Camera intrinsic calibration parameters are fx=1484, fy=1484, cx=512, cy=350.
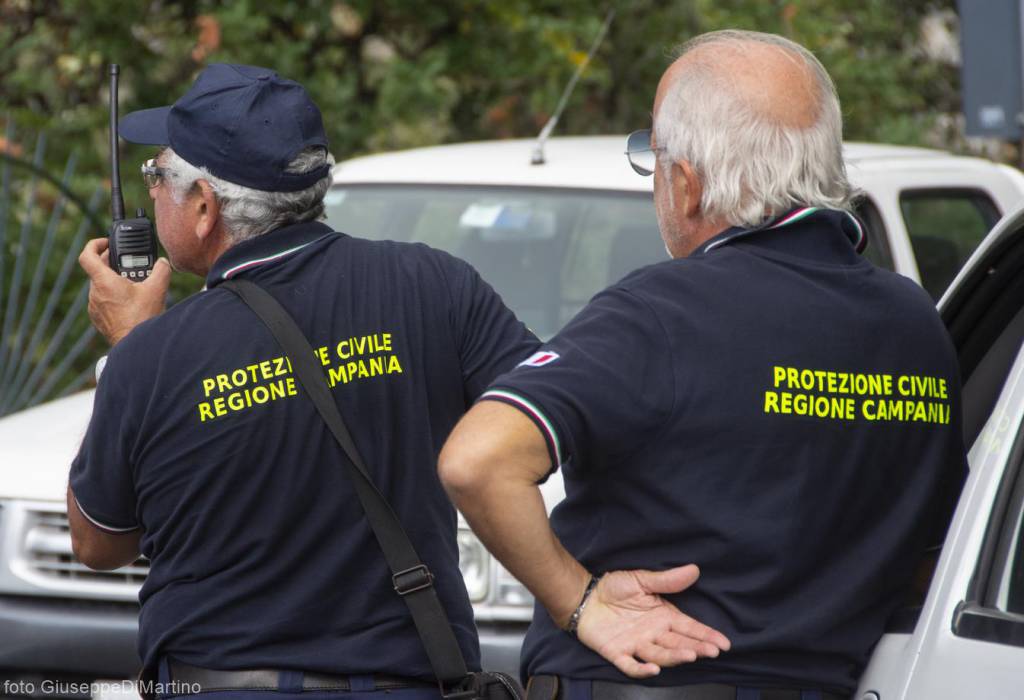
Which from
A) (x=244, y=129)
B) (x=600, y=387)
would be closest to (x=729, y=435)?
(x=600, y=387)

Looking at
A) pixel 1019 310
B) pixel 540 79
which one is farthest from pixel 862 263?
pixel 540 79

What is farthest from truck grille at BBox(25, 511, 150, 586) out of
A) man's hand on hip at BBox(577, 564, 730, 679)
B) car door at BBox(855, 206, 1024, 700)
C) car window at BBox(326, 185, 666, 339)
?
car door at BBox(855, 206, 1024, 700)

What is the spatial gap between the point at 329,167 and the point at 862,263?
3.19 feet

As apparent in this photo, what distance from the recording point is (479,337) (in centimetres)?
265

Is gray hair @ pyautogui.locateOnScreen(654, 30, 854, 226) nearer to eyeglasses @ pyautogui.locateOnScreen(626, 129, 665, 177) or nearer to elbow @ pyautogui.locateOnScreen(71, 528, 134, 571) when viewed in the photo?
eyeglasses @ pyautogui.locateOnScreen(626, 129, 665, 177)

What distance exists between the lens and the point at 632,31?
9953mm

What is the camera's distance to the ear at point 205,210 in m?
2.56

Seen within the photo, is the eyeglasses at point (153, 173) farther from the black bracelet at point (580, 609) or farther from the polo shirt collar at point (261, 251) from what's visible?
the black bracelet at point (580, 609)

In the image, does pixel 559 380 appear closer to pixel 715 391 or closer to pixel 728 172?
pixel 715 391

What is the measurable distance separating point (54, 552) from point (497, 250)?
1.73 metres

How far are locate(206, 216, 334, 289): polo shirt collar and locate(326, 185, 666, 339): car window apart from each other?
6.95 ft

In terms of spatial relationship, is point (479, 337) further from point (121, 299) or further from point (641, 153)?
point (121, 299)

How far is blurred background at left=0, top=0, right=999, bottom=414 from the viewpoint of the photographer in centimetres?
791

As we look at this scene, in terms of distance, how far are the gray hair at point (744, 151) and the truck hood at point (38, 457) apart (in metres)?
2.54
